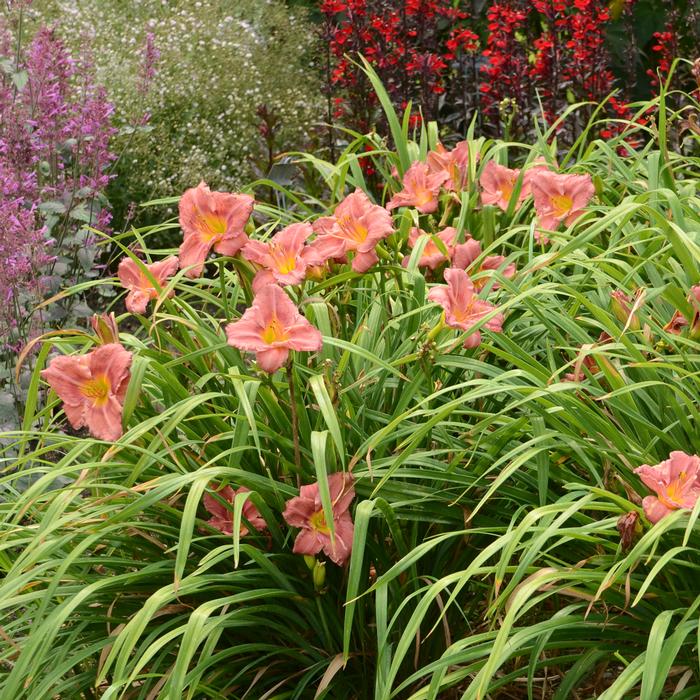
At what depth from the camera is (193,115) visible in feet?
20.4

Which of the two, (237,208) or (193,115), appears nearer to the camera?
(237,208)

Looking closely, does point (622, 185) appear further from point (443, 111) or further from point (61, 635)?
point (443, 111)

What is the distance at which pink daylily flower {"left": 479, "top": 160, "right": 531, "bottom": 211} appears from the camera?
2.89 m

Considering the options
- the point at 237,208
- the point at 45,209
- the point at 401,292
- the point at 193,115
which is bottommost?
the point at 193,115

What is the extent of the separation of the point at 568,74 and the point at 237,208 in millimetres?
2975

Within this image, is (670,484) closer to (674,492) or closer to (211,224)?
(674,492)

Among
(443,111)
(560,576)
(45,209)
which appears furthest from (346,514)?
(443,111)

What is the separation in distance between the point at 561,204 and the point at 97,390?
3.90ft

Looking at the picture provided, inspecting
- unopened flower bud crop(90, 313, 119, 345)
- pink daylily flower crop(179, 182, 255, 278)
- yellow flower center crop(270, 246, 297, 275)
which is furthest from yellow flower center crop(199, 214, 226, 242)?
unopened flower bud crop(90, 313, 119, 345)

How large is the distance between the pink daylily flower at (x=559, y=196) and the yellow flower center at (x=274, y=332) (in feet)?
3.06

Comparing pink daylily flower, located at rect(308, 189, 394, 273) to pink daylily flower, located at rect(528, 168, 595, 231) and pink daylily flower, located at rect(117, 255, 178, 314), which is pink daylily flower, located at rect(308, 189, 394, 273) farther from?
pink daylily flower, located at rect(528, 168, 595, 231)

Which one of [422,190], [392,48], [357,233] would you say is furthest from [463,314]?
[392,48]

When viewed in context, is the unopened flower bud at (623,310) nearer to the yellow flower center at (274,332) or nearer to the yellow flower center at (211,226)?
the yellow flower center at (274,332)

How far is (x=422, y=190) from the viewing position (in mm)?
2793
